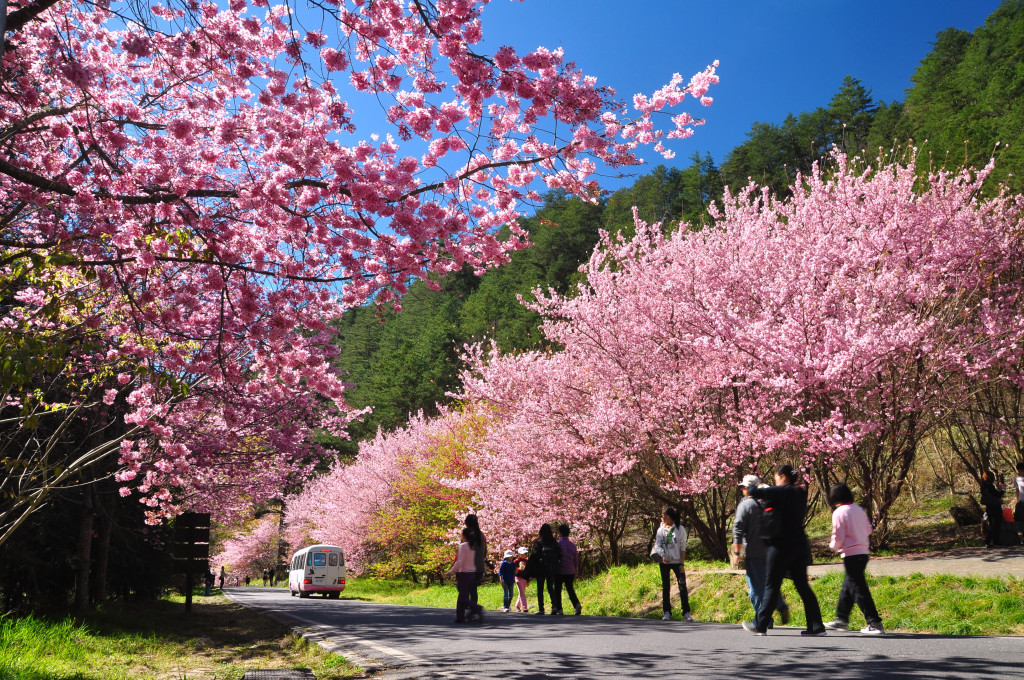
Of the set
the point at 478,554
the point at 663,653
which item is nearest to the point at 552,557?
the point at 478,554

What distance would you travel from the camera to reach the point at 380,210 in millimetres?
7039

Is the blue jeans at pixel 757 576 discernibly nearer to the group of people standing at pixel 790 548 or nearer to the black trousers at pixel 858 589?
the group of people standing at pixel 790 548

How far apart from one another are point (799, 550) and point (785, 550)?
0.56 ft

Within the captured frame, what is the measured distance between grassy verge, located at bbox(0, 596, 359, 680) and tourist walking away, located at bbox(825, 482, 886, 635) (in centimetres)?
560

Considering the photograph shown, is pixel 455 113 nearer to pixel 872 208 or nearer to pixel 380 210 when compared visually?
pixel 380 210

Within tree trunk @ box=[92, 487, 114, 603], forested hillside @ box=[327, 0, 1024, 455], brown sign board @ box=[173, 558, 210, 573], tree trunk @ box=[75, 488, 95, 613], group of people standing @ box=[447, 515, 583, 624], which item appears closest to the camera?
group of people standing @ box=[447, 515, 583, 624]

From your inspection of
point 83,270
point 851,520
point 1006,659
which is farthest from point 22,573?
point 1006,659

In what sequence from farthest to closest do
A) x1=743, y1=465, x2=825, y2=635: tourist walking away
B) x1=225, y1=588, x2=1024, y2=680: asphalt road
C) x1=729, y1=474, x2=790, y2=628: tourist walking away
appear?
x1=729, y1=474, x2=790, y2=628: tourist walking away → x1=743, y1=465, x2=825, y2=635: tourist walking away → x1=225, y1=588, x2=1024, y2=680: asphalt road

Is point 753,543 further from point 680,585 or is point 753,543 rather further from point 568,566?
point 568,566

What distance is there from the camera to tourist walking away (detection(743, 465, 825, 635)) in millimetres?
8117

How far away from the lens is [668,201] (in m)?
84.5

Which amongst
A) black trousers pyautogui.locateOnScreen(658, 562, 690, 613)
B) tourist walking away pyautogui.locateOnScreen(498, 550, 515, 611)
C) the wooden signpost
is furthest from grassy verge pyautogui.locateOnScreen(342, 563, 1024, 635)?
the wooden signpost

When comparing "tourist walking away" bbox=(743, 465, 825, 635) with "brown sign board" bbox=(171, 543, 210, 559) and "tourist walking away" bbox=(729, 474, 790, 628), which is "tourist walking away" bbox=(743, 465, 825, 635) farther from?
"brown sign board" bbox=(171, 543, 210, 559)

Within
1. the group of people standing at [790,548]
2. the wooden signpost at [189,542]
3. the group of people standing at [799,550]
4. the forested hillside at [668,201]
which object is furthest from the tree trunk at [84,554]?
the forested hillside at [668,201]
